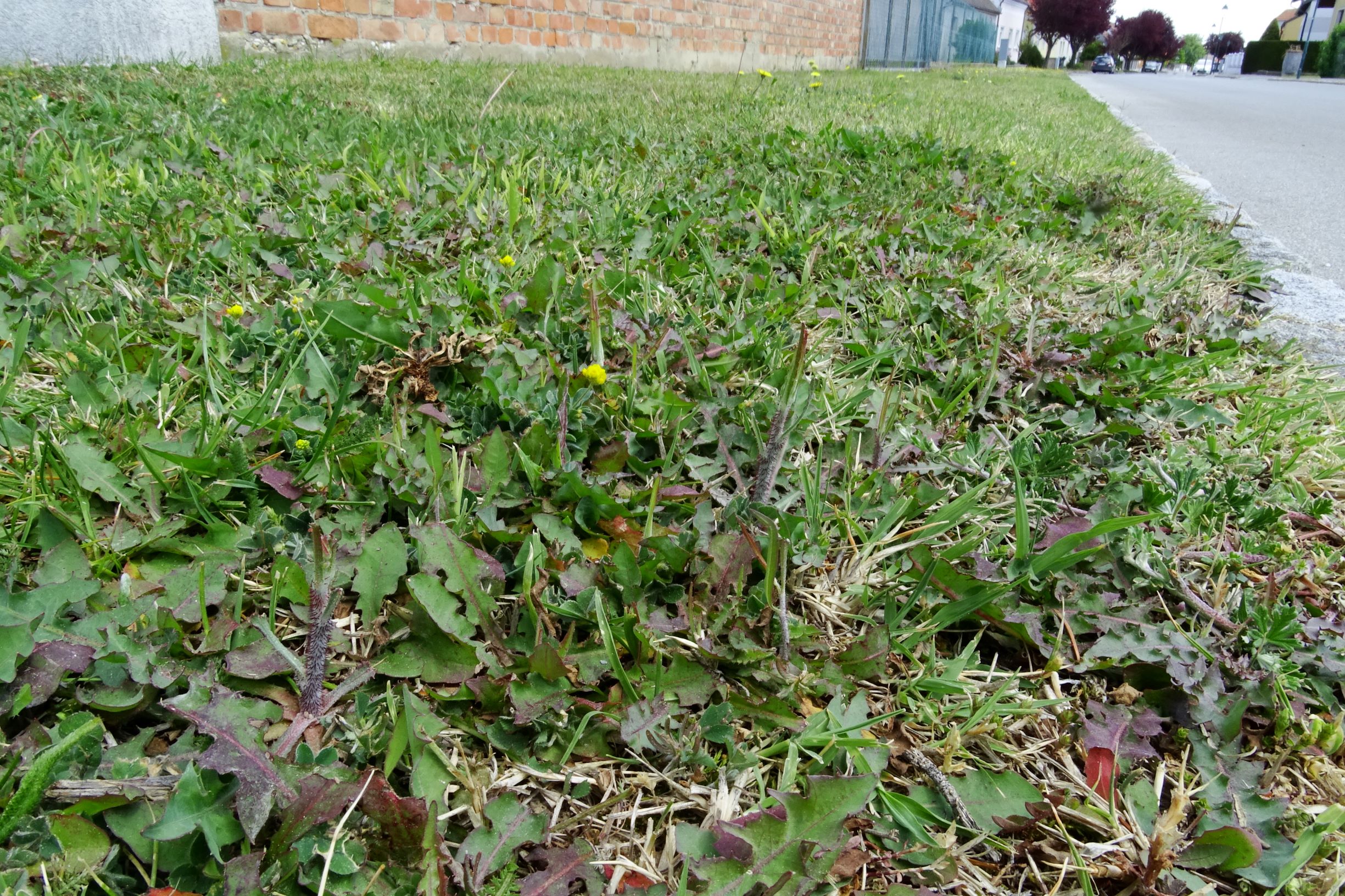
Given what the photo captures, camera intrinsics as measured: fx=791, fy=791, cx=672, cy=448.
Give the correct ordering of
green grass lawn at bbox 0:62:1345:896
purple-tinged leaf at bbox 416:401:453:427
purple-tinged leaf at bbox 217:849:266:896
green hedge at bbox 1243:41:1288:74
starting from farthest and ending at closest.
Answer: green hedge at bbox 1243:41:1288:74 → purple-tinged leaf at bbox 416:401:453:427 → green grass lawn at bbox 0:62:1345:896 → purple-tinged leaf at bbox 217:849:266:896

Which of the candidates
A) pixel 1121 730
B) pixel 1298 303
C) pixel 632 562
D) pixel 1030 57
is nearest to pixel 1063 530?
pixel 1121 730

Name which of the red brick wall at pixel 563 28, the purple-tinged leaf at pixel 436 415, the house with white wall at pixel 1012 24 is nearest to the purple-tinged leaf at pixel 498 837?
the purple-tinged leaf at pixel 436 415

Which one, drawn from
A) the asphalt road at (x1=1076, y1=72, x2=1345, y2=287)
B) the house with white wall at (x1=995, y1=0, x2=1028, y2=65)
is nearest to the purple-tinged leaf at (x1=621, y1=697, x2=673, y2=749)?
the asphalt road at (x1=1076, y1=72, x2=1345, y2=287)

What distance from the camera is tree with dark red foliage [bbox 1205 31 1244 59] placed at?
85500 millimetres

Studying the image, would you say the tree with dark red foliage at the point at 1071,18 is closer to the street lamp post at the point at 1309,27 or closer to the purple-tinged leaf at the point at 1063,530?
the street lamp post at the point at 1309,27

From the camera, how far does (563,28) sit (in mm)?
9859

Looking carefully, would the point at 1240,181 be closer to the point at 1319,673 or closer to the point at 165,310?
the point at 1319,673

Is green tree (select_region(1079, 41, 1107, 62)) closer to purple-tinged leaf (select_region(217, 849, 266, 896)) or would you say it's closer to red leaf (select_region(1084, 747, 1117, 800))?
red leaf (select_region(1084, 747, 1117, 800))

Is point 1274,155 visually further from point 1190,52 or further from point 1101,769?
point 1190,52

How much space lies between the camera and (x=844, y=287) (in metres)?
2.29

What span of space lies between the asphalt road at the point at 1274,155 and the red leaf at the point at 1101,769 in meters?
2.68

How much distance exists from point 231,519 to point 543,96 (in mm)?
4677

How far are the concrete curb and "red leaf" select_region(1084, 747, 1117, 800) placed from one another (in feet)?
5.49

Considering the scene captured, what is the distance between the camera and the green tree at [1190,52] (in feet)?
284
